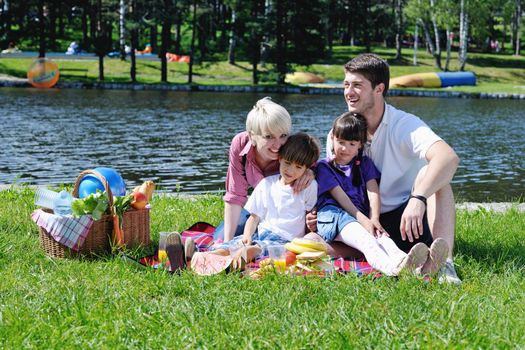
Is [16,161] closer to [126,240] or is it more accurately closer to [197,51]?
[126,240]

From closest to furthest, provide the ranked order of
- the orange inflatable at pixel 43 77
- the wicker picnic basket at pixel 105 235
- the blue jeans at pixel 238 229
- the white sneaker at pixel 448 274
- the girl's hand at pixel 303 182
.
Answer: the white sneaker at pixel 448 274
the wicker picnic basket at pixel 105 235
the girl's hand at pixel 303 182
the blue jeans at pixel 238 229
the orange inflatable at pixel 43 77

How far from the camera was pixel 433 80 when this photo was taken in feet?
140

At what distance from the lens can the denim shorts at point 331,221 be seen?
17.4 feet

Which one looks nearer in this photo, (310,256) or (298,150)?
(310,256)

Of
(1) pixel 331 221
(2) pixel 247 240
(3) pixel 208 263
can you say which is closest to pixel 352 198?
(1) pixel 331 221

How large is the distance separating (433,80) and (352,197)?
3828cm

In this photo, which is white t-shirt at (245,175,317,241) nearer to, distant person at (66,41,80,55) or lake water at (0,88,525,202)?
lake water at (0,88,525,202)

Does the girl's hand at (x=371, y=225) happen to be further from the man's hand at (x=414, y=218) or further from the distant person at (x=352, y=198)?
the man's hand at (x=414, y=218)

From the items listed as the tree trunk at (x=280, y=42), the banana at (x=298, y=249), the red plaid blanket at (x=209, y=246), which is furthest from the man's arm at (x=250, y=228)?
the tree trunk at (x=280, y=42)

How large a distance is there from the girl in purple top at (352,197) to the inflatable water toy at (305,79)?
124 feet

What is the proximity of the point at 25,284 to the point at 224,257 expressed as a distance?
3.97 ft

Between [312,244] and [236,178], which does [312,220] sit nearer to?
[312,244]

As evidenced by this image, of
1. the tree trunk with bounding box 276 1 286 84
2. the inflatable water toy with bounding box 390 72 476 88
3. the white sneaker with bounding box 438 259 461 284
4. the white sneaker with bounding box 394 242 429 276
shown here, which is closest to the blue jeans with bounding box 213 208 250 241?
the white sneaker with bounding box 394 242 429 276

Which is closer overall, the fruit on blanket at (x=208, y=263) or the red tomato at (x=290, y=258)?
the fruit on blanket at (x=208, y=263)
